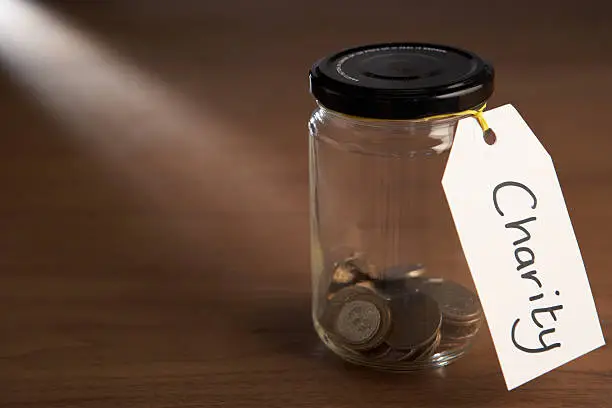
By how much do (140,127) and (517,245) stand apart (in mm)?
642

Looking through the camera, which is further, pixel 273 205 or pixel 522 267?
pixel 273 205

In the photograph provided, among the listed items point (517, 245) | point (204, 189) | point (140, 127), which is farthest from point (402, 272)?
point (140, 127)

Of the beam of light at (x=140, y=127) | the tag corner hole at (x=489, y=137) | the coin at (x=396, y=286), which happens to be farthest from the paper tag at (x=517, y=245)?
the beam of light at (x=140, y=127)

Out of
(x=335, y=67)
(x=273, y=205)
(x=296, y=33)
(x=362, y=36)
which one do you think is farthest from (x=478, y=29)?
(x=335, y=67)

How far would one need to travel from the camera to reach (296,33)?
147cm

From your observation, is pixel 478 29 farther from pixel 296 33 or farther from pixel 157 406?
pixel 157 406

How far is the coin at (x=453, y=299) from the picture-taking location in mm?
684

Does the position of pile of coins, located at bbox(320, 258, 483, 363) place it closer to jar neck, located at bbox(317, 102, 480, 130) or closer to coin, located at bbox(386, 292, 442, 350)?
coin, located at bbox(386, 292, 442, 350)

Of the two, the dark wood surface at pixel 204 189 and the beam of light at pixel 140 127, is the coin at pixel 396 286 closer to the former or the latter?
the dark wood surface at pixel 204 189

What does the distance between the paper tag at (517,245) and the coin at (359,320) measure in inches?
3.3

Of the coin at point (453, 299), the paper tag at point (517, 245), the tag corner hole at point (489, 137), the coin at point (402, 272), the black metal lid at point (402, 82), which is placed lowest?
the coin at point (453, 299)

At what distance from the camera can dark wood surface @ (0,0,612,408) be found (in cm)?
65

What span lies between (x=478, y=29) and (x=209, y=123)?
53 centimetres

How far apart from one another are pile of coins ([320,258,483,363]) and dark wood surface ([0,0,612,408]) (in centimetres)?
2
